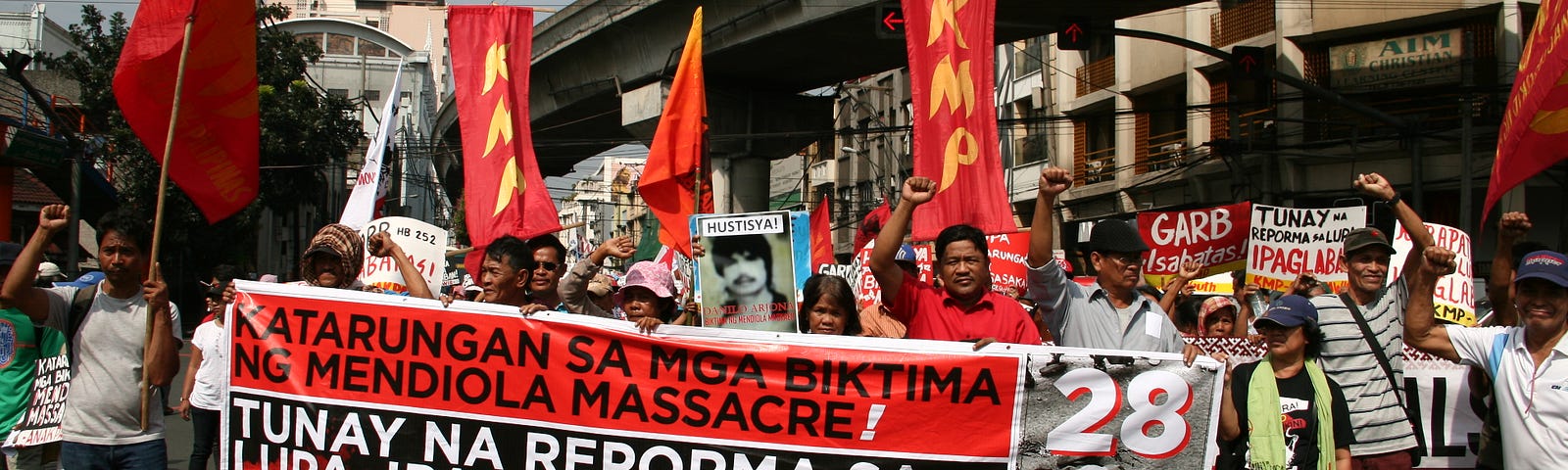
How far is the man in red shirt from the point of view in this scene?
14.4 ft

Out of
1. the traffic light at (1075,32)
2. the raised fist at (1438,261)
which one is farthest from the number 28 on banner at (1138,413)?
the traffic light at (1075,32)

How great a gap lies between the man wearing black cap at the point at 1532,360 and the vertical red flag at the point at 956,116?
2421 millimetres

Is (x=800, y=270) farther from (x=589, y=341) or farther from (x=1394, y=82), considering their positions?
(x=1394, y=82)

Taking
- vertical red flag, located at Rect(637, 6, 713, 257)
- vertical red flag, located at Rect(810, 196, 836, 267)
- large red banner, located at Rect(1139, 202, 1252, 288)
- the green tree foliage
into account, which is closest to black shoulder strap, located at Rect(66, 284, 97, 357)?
vertical red flag, located at Rect(637, 6, 713, 257)

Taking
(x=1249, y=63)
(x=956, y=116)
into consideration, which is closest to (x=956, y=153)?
(x=956, y=116)

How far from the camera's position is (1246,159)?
2139 cm

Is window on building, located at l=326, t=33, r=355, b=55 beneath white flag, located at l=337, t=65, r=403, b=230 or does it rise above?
above

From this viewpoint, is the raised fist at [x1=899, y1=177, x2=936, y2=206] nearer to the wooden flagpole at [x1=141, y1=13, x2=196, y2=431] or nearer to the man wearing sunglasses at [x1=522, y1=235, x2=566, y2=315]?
the man wearing sunglasses at [x1=522, y1=235, x2=566, y2=315]

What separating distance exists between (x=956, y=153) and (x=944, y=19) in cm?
92

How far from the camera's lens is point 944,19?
7.18 m

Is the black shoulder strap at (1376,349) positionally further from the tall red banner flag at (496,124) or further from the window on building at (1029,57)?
the window on building at (1029,57)

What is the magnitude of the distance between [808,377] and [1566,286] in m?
2.51

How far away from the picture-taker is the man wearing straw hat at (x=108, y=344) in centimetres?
452

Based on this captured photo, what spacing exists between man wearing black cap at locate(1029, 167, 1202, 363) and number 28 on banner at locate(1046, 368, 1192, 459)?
49 centimetres
